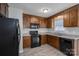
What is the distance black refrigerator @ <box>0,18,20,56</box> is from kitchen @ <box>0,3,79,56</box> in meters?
1.35

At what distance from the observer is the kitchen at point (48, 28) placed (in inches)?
141

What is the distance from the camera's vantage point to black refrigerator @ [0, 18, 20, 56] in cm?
221

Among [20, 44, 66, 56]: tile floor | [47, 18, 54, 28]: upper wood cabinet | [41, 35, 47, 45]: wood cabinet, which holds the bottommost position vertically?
[20, 44, 66, 56]: tile floor

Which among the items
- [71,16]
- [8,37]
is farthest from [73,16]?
[8,37]

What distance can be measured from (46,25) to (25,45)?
2.40 meters

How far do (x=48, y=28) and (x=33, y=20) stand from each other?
1444 mm

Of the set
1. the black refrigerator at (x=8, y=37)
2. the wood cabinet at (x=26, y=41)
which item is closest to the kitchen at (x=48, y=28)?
the wood cabinet at (x=26, y=41)

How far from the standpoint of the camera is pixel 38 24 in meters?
6.15

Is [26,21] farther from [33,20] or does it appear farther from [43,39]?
[43,39]

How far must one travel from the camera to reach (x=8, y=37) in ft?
7.63

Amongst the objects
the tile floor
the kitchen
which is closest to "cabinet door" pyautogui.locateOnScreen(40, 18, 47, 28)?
the kitchen

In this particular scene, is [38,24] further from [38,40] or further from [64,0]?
[64,0]

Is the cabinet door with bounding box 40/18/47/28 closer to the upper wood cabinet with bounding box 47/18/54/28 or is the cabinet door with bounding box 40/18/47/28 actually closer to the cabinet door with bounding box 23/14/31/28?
the upper wood cabinet with bounding box 47/18/54/28

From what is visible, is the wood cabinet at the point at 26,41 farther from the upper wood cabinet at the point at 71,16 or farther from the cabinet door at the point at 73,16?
the cabinet door at the point at 73,16
